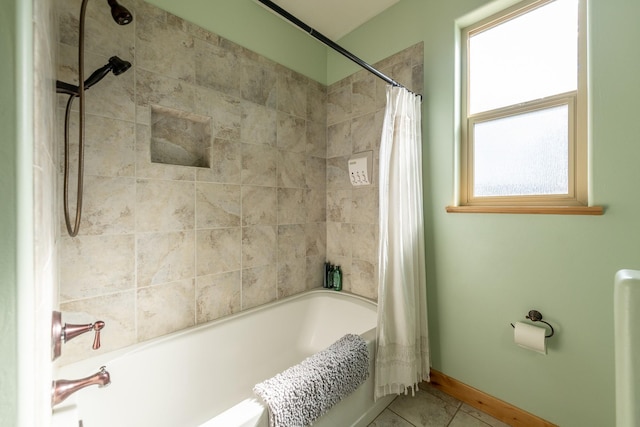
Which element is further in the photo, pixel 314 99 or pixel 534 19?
pixel 314 99

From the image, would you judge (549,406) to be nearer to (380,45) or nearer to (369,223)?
(369,223)

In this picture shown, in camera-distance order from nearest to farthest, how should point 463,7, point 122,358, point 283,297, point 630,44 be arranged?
point 630,44, point 122,358, point 463,7, point 283,297

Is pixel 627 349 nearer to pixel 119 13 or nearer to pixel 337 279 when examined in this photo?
pixel 119 13

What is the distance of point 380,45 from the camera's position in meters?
1.92

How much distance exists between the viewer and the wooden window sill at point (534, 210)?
1.12 meters

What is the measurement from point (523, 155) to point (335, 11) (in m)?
1.65

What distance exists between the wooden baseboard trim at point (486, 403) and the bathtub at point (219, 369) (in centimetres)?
38

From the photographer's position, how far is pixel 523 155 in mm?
1396

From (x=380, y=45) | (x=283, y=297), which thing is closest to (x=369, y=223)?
(x=283, y=297)

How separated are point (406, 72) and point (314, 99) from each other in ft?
2.53

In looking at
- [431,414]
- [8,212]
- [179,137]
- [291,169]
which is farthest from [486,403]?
[179,137]

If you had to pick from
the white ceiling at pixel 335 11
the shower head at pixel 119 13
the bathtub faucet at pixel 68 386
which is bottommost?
the bathtub faucet at pixel 68 386

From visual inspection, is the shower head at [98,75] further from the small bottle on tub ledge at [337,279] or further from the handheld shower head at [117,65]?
the small bottle on tub ledge at [337,279]

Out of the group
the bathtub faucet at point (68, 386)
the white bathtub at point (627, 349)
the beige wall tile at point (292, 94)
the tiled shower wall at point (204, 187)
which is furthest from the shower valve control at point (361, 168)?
the bathtub faucet at point (68, 386)
